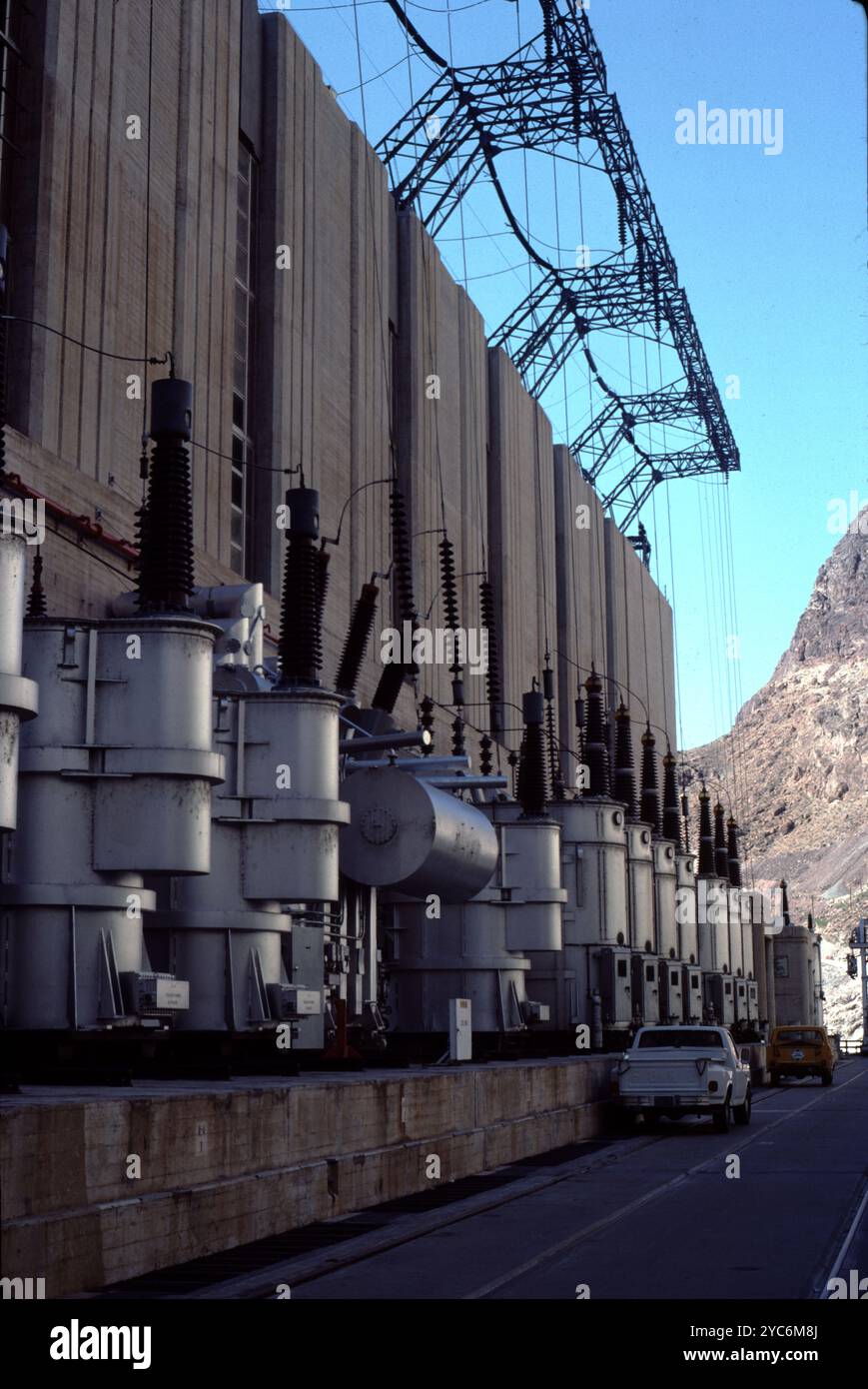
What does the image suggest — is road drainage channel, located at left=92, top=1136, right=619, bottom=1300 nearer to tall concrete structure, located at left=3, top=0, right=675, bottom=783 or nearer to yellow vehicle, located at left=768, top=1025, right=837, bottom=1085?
tall concrete structure, located at left=3, top=0, right=675, bottom=783

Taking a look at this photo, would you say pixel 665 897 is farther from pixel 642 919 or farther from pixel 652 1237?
pixel 652 1237

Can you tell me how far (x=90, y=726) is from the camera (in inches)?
651

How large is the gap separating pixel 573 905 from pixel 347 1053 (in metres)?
18.5

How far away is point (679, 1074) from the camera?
89.7ft

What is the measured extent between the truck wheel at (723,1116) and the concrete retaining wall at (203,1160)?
7.08 m

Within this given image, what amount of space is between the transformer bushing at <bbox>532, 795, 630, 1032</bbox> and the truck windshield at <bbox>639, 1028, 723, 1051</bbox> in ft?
33.8

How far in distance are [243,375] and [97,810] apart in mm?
19046

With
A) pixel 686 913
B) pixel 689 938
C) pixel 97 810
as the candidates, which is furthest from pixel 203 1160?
pixel 689 938

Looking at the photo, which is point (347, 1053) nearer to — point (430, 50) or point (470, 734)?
point (470, 734)

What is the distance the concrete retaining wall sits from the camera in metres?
10.8

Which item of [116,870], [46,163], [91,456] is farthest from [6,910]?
[46,163]

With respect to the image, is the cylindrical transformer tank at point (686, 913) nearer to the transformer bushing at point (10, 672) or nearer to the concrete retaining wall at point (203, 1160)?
the concrete retaining wall at point (203, 1160)

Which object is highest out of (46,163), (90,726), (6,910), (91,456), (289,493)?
(46,163)

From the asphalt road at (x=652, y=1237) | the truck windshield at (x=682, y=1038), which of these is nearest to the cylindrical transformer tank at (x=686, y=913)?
the truck windshield at (x=682, y=1038)
